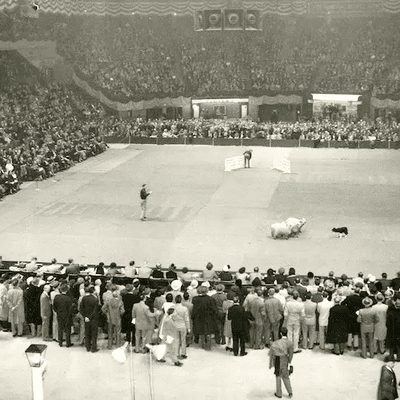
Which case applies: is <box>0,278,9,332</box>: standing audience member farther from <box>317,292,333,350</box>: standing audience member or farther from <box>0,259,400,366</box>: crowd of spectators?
<box>317,292,333,350</box>: standing audience member

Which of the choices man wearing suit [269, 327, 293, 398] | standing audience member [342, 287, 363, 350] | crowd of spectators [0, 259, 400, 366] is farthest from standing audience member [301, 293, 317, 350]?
man wearing suit [269, 327, 293, 398]

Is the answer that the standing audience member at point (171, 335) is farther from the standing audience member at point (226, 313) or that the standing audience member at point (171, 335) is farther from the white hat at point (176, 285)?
the white hat at point (176, 285)

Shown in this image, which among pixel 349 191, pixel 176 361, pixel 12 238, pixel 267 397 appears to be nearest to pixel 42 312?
pixel 176 361

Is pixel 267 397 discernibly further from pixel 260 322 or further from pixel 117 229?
pixel 117 229

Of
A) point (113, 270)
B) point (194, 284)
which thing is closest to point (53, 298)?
point (113, 270)

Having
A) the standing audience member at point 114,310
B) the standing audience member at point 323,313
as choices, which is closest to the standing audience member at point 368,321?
the standing audience member at point 323,313
